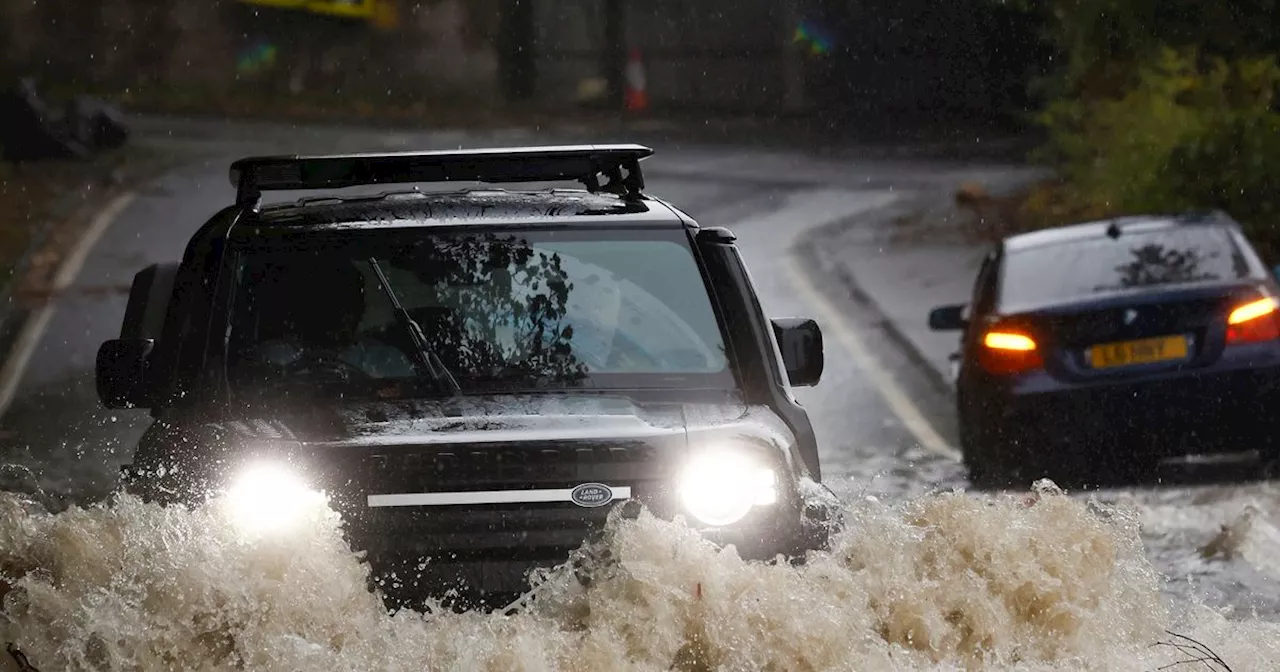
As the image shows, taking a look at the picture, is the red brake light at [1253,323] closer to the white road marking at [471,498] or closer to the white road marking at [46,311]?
the white road marking at [471,498]

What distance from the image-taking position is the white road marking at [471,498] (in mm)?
5812

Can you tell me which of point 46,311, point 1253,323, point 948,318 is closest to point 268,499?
point 1253,323

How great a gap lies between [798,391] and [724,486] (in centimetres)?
1119

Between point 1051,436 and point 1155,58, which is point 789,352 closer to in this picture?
point 1051,436

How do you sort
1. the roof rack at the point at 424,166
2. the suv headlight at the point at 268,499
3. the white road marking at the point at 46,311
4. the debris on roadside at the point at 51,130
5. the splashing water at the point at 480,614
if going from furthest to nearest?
the debris on roadside at the point at 51,130
the white road marking at the point at 46,311
the roof rack at the point at 424,166
the suv headlight at the point at 268,499
the splashing water at the point at 480,614

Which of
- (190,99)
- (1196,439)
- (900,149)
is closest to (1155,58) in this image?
(1196,439)

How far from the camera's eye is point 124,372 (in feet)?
21.4

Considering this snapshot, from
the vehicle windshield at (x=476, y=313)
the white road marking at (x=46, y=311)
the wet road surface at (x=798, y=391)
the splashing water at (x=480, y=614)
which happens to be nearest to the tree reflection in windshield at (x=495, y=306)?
the vehicle windshield at (x=476, y=313)

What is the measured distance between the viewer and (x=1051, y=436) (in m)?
12.2

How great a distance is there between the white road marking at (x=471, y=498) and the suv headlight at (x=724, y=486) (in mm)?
305

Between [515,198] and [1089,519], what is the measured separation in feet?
6.46

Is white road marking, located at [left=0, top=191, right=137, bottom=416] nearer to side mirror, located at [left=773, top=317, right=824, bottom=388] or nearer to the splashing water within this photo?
side mirror, located at [left=773, top=317, right=824, bottom=388]

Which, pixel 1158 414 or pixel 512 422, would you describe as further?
pixel 1158 414

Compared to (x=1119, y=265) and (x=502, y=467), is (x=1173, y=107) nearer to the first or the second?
(x=1119, y=265)
